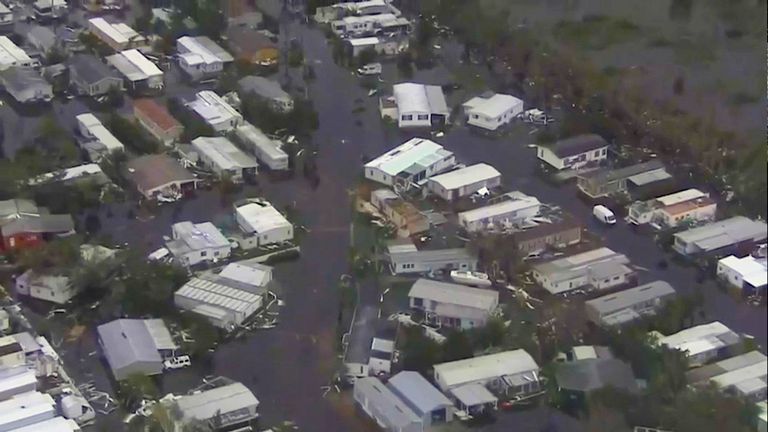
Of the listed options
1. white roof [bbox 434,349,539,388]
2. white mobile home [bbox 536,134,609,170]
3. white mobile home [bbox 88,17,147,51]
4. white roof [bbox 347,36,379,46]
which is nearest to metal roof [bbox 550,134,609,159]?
white mobile home [bbox 536,134,609,170]

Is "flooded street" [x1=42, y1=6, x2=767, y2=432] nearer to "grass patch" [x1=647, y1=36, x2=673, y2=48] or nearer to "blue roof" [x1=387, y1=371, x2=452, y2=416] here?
"blue roof" [x1=387, y1=371, x2=452, y2=416]

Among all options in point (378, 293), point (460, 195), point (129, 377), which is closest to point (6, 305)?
point (129, 377)

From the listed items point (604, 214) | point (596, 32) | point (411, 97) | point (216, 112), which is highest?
point (596, 32)

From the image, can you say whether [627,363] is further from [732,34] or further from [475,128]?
[475,128]

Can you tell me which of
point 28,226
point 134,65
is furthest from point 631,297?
point 134,65

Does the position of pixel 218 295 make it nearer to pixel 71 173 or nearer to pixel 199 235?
pixel 199 235

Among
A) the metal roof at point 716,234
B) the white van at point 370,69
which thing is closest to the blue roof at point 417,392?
the metal roof at point 716,234

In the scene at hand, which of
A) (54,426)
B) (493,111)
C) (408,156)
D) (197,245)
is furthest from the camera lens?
(493,111)

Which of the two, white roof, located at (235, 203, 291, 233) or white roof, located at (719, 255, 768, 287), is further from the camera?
white roof, located at (235, 203, 291, 233)
